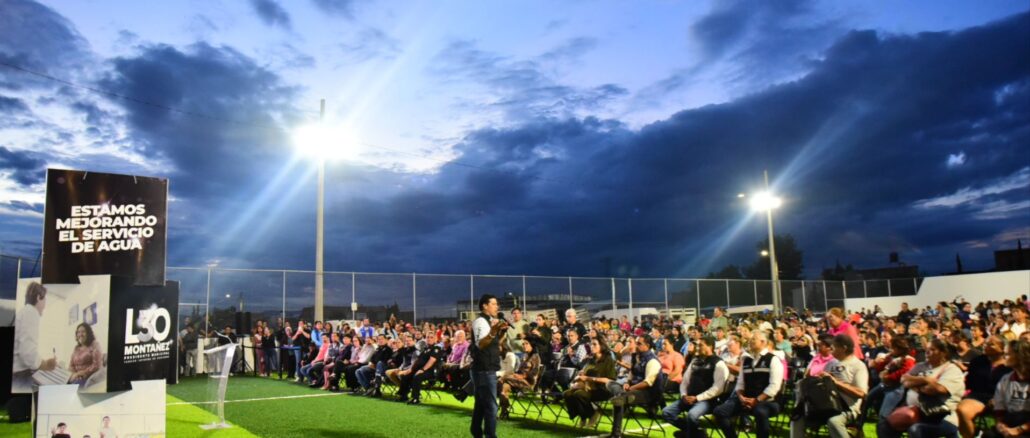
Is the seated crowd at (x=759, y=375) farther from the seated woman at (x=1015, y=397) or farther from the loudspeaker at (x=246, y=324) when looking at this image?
the loudspeaker at (x=246, y=324)

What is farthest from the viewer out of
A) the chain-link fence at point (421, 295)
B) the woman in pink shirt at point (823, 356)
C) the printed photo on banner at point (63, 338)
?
the chain-link fence at point (421, 295)

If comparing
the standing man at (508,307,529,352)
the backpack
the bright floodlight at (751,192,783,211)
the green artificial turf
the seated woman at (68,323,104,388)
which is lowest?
the green artificial turf

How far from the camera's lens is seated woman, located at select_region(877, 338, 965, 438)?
6.22m

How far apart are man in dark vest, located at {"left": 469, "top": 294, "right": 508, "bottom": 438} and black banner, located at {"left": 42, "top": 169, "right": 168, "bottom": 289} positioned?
338 centimetres

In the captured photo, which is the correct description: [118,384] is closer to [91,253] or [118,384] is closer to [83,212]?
[91,253]

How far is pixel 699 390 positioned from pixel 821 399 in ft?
5.18

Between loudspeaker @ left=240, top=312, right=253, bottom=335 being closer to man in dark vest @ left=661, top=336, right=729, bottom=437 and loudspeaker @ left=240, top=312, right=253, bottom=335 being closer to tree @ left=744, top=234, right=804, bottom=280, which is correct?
man in dark vest @ left=661, top=336, right=729, bottom=437

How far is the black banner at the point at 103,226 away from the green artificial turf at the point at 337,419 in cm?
381

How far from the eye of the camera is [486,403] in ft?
25.1

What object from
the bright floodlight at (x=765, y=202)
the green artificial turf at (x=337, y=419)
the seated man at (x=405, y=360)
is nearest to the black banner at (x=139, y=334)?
the green artificial turf at (x=337, y=419)

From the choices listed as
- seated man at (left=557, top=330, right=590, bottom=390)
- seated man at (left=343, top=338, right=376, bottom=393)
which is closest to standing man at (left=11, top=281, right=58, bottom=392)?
seated man at (left=557, top=330, right=590, bottom=390)

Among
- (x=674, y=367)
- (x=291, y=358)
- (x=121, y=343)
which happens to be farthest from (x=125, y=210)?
(x=291, y=358)

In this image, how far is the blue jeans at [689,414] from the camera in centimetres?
761

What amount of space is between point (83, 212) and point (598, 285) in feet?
67.7
